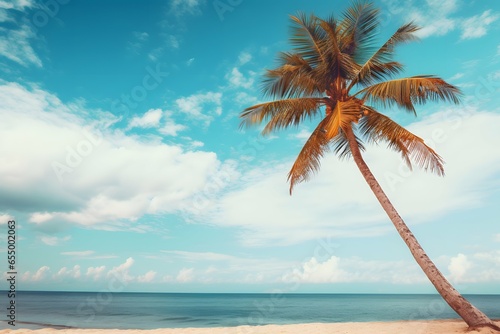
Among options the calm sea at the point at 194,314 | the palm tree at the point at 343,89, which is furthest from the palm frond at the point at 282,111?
the calm sea at the point at 194,314

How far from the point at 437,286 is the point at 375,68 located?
6940mm

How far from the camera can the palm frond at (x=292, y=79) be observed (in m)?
11.7

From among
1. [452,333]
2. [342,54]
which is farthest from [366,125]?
[452,333]

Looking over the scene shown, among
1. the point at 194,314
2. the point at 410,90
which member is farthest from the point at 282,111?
the point at 194,314

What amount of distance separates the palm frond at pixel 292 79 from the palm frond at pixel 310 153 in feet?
4.23

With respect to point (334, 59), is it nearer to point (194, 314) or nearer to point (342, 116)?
point (342, 116)

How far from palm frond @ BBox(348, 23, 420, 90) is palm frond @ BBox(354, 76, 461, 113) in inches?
26.1

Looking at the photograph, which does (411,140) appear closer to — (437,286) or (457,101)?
(457,101)

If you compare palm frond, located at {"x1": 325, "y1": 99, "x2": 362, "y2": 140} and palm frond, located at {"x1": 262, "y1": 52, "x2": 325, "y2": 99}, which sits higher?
palm frond, located at {"x1": 262, "y1": 52, "x2": 325, "y2": 99}

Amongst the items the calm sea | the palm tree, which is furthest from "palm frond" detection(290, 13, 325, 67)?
the calm sea

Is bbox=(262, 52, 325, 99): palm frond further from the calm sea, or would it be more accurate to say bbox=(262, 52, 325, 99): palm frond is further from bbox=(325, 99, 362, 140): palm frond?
the calm sea

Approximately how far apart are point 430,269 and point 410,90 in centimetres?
513

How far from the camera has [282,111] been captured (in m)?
12.0

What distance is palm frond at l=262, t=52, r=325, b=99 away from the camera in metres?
11.7
